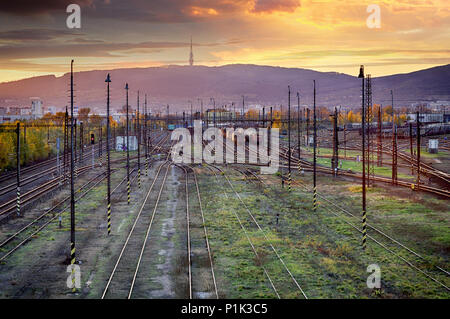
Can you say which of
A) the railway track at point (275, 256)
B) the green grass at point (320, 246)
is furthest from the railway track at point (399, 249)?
the railway track at point (275, 256)

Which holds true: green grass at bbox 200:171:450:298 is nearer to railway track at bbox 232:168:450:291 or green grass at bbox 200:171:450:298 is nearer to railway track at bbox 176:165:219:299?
railway track at bbox 232:168:450:291

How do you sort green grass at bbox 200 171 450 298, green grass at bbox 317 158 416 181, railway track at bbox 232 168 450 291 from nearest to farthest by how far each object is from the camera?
green grass at bbox 200 171 450 298 → railway track at bbox 232 168 450 291 → green grass at bbox 317 158 416 181

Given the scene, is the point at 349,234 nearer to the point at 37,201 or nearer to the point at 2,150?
the point at 37,201

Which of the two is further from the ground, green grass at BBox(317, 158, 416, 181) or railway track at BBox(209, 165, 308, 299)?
green grass at BBox(317, 158, 416, 181)

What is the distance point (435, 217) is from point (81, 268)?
2373cm

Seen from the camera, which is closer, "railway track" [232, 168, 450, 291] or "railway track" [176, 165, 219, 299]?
"railway track" [176, 165, 219, 299]

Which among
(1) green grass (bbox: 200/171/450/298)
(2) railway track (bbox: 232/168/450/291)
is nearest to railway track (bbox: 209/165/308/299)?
(1) green grass (bbox: 200/171/450/298)

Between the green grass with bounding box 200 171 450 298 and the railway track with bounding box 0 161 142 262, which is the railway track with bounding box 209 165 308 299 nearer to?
the green grass with bounding box 200 171 450 298

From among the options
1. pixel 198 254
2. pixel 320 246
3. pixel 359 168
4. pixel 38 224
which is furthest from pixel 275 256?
pixel 359 168

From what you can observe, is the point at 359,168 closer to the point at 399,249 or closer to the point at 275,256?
the point at 399,249

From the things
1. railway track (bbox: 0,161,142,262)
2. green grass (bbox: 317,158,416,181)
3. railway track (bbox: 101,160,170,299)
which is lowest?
railway track (bbox: 101,160,170,299)

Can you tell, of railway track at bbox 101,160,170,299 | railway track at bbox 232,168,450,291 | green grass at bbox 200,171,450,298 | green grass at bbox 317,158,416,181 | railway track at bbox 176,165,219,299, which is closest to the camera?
railway track at bbox 176,165,219,299

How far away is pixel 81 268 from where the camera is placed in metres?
22.5
